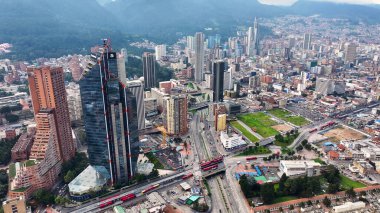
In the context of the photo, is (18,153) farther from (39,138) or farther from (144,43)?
(144,43)

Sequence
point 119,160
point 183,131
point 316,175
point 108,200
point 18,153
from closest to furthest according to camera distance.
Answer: point 108,200, point 119,160, point 316,175, point 18,153, point 183,131

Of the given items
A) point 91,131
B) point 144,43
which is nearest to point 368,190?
point 91,131

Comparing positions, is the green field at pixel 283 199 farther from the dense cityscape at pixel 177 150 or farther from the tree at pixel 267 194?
the tree at pixel 267 194

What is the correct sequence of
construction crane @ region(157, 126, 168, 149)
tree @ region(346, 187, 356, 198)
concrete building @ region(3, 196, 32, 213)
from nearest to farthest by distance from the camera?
1. concrete building @ region(3, 196, 32, 213)
2. tree @ region(346, 187, 356, 198)
3. construction crane @ region(157, 126, 168, 149)

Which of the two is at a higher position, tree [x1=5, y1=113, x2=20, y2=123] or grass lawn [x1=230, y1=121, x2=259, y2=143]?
tree [x1=5, y1=113, x2=20, y2=123]

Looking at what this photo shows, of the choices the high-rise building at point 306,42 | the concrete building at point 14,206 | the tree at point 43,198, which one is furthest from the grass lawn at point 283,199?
the high-rise building at point 306,42

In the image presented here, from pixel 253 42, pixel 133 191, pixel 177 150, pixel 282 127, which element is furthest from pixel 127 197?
pixel 253 42

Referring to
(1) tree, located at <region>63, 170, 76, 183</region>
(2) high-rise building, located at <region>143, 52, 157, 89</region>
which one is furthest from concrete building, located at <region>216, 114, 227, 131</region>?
(2) high-rise building, located at <region>143, 52, 157, 89</region>

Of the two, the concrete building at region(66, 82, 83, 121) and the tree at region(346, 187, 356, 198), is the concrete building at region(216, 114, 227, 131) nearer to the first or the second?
the tree at region(346, 187, 356, 198)
